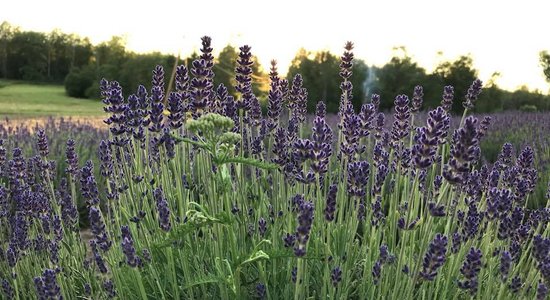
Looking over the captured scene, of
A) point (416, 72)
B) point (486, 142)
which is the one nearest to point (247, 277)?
point (486, 142)

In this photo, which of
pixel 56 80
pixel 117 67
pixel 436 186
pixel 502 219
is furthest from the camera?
pixel 56 80

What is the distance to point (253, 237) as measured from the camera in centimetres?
297

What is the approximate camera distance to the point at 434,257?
1.91 metres

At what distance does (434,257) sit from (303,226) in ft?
1.61

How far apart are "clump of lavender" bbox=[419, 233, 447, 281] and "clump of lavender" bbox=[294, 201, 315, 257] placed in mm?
443

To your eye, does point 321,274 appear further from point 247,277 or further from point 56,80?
point 56,80

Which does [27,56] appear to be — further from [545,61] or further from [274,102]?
[274,102]

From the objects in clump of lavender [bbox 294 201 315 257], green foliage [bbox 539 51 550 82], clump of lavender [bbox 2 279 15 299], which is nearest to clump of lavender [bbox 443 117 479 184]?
clump of lavender [bbox 294 201 315 257]

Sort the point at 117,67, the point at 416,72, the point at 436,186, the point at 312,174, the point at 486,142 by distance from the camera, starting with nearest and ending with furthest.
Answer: the point at 312,174
the point at 436,186
the point at 486,142
the point at 416,72
the point at 117,67

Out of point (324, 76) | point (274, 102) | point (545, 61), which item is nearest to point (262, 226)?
point (274, 102)

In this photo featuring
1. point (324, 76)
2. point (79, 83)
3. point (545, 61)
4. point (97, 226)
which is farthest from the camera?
point (79, 83)

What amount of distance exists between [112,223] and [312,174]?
177 cm

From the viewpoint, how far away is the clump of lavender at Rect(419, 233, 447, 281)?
188 centimetres

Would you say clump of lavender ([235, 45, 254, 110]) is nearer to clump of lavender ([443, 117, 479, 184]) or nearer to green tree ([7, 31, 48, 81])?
clump of lavender ([443, 117, 479, 184])
